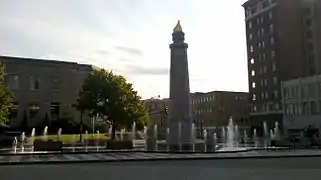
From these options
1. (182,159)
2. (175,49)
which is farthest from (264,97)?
(182,159)

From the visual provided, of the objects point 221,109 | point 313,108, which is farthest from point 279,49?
point 221,109

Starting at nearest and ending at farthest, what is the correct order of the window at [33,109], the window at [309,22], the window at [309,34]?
the window at [33,109]
the window at [309,34]
the window at [309,22]

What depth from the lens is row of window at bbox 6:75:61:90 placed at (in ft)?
224

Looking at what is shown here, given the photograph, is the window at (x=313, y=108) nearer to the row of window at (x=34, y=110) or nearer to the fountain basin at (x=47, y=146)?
the row of window at (x=34, y=110)

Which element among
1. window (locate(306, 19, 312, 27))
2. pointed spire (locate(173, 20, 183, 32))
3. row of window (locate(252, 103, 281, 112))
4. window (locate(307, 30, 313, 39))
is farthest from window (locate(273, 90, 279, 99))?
pointed spire (locate(173, 20, 183, 32))

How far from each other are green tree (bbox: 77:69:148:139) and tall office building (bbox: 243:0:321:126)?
39.4 m

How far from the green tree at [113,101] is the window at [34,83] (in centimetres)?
2094

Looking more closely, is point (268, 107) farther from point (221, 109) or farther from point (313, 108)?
point (221, 109)

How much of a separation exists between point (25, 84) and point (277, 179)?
60442 mm

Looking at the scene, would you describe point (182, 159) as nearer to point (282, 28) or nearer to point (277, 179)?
point (277, 179)

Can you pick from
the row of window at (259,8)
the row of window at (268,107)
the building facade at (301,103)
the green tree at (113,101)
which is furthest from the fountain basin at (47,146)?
the row of window at (259,8)

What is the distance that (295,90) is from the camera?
76.1 metres

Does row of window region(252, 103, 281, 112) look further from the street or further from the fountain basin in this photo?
the street

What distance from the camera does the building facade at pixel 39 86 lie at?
224 ft
